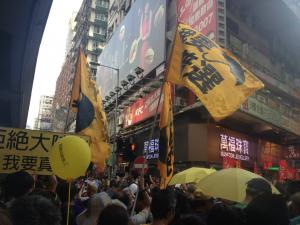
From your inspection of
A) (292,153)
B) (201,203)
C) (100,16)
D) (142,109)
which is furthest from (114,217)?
(100,16)

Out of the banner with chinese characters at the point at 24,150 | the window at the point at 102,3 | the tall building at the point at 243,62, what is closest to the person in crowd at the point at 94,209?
the banner with chinese characters at the point at 24,150

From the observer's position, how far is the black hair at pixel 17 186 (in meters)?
3.95

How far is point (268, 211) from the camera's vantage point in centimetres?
297

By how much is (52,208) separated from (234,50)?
21375 mm

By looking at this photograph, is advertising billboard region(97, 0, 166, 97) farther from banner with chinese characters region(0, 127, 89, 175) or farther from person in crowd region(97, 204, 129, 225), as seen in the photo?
person in crowd region(97, 204, 129, 225)

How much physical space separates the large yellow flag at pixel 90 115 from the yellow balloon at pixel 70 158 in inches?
119

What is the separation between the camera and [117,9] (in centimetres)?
4650

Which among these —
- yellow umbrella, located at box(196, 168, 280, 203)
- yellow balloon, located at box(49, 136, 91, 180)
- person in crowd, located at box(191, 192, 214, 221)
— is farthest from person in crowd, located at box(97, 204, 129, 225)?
yellow umbrella, located at box(196, 168, 280, 203)

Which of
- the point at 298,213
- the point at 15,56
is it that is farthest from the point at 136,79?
the point at 298,213

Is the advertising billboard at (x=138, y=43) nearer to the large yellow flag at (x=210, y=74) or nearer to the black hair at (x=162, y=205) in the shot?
the large yellow flag at (x=210, y=74)

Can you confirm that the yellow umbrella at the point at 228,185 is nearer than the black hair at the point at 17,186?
No

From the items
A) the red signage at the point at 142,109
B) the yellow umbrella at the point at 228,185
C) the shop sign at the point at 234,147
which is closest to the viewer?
the yellow umbrella at the point at 228,185

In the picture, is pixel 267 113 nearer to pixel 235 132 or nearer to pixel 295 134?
pixel 235 132

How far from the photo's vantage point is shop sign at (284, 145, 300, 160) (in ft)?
91.6
